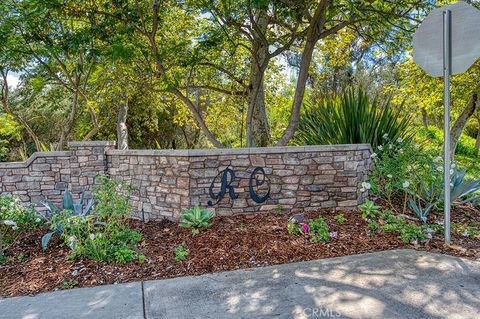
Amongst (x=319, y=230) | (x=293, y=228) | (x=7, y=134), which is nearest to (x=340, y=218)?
(x=319, y=230)

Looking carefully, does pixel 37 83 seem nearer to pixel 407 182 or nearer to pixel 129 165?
pixel 129 165

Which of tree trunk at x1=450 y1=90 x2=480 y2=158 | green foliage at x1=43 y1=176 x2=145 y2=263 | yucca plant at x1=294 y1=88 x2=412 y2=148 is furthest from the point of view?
tree trunk at x1=450 y1=90 x2=480 y2=158

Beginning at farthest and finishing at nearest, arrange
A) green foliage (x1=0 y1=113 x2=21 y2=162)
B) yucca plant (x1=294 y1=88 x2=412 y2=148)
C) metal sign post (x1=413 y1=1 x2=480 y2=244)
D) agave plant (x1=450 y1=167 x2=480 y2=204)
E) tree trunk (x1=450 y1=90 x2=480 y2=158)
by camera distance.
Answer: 1. green foliage (x1=0 y1=113 x2=21 y2=162)
2. tree trunk (x1=450 y1=90 x2=480 y2=158)
3. yucca plant (x1=294 y1=88 x2=412 y2=148)
4. agave plant (x1=450 y1=167 x2=480 y2=204)
5. metal sign post (x1=413 y1=1 x2=480 y2=244)

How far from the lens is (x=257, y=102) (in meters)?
7.30

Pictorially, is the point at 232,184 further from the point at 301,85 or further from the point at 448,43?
the point at 448,43

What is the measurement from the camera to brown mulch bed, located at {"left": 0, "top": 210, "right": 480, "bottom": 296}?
314 centimetres

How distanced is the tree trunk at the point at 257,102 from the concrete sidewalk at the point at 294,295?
12.4 ft

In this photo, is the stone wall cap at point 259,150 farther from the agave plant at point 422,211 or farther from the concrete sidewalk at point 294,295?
the concrete sidewalk at point 294,295

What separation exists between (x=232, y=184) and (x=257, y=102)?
10.3 ft

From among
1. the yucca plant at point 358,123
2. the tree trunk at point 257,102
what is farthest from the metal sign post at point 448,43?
the tree trunk at point 257,102

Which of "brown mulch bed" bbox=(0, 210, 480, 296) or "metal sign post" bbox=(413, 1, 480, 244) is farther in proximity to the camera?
"metal sign post" bbox=(413, 1, 480, 244)

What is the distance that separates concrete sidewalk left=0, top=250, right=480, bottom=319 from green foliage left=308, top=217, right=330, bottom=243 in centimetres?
57

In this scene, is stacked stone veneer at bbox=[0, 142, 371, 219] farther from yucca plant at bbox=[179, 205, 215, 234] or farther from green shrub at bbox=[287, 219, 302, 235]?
green shrub at bbox=[287, 219, 302, 235]

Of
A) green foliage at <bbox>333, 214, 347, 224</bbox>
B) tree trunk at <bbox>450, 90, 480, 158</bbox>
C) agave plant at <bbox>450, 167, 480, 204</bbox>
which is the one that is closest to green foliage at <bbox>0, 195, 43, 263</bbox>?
green foliage at <bbox>333, 214, 347, 224</bbox>
